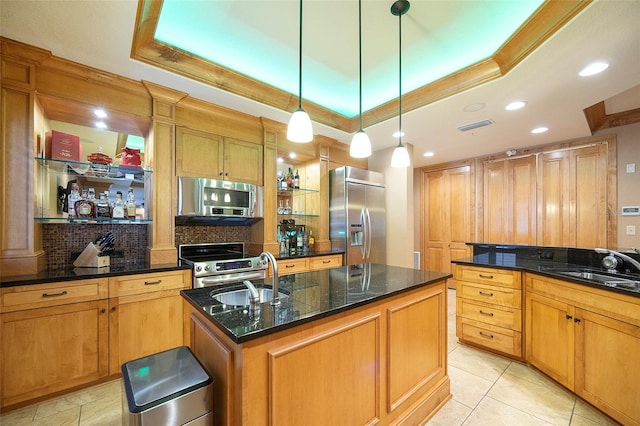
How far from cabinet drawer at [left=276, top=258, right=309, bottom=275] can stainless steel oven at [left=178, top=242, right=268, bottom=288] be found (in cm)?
21

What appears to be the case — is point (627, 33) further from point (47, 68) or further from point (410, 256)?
point (47, 68)

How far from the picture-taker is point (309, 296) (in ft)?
4.90

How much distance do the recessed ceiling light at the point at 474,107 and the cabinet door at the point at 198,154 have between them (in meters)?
2.71

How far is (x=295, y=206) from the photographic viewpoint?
160 inches

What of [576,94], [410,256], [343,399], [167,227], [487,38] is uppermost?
[487,38]

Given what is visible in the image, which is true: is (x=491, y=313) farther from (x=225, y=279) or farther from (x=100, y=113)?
(x=100, y=113)

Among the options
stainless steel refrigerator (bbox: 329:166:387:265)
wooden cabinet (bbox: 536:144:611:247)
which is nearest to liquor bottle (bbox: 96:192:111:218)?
stainless steel refrigerator (bbox: 329:166:387:265)

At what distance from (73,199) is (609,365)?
4.29 m

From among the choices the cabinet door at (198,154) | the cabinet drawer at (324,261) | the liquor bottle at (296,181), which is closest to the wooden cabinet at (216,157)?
the cabinet door at (198,154)

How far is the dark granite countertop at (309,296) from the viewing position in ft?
3.58

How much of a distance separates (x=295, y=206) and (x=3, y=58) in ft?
10.0

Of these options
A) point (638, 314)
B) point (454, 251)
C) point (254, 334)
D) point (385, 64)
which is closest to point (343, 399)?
point (254, 334)

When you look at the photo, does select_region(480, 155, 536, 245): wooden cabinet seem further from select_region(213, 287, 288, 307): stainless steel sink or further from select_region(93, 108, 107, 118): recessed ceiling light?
select_region(93, 108, 107, 118): recessed ceiling light

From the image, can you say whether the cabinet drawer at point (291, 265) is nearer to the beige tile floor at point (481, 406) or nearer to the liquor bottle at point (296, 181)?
the liquor bottle at point (296, 181)
